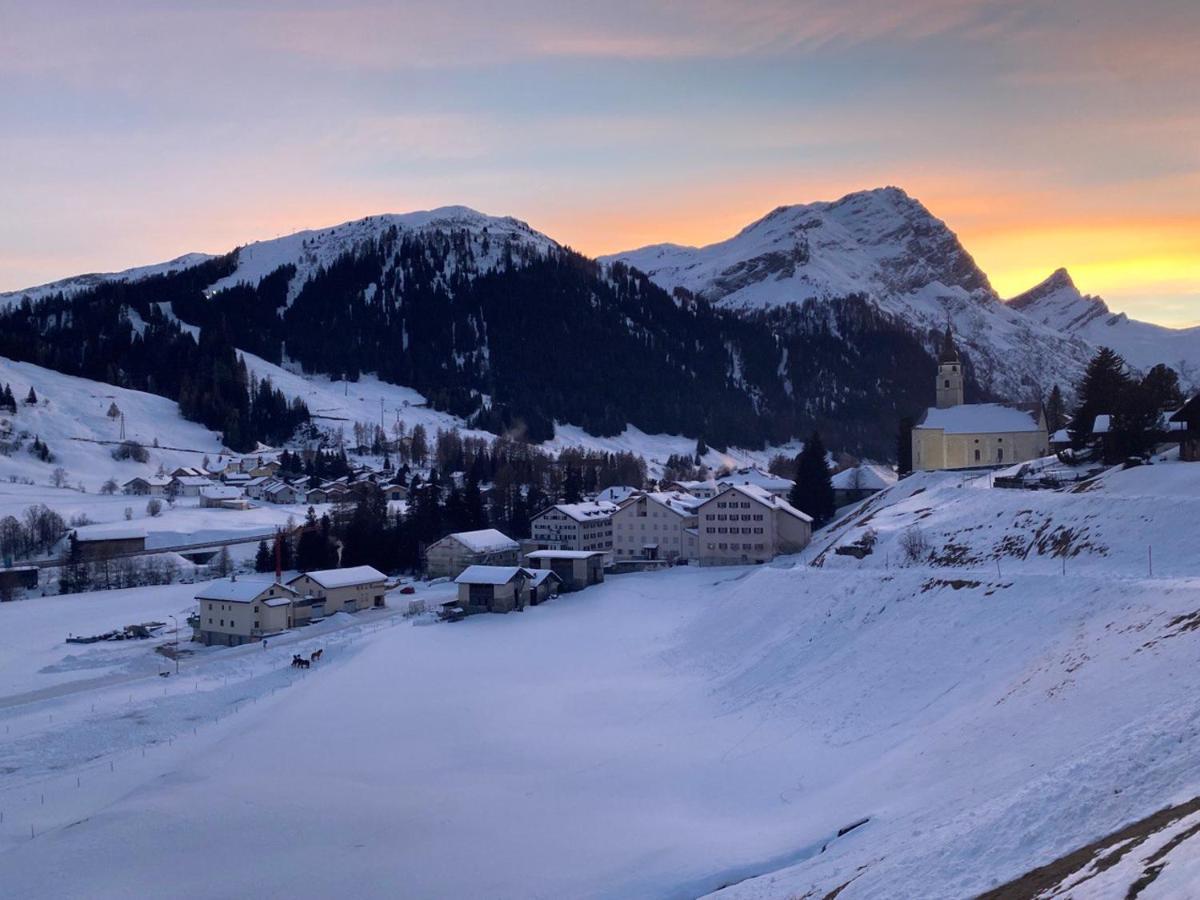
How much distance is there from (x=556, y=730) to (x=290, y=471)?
116 metres

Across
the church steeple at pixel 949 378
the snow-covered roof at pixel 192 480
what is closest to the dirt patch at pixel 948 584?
the church steeple at pixel 949 378

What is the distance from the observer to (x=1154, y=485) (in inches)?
1641

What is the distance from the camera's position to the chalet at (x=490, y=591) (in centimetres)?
5875

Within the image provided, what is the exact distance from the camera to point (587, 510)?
83.5 m

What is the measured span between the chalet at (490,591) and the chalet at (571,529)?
19853 millimetres

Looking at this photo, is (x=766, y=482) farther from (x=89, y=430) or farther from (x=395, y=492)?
(x=89, y=430)

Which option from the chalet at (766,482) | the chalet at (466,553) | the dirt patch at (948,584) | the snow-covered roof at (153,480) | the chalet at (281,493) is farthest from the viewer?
the chalet at (281,493)

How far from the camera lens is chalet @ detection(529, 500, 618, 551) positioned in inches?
3164

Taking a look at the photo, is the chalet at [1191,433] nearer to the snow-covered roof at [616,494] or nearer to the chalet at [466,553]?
the chalet at [466,553]

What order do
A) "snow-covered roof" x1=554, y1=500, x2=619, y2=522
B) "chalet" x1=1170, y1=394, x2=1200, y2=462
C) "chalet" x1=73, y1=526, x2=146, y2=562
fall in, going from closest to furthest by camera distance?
"chalet" x1=1170, y1=394, x2=1200, y2=462, "chalet" x1=73, y1=526, x2=146, y2=562, "snow-covered roof" x1=554, y1=500, x2=619, y2=522

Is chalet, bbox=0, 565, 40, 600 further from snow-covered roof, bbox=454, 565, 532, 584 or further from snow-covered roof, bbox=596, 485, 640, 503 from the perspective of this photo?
snow-covered roof, bbox=596, 485, 640, 503

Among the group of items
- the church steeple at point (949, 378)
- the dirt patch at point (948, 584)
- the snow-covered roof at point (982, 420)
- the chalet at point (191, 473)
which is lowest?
the dirt patch at point (948, 584)

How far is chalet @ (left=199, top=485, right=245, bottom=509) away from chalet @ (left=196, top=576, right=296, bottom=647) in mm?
55802

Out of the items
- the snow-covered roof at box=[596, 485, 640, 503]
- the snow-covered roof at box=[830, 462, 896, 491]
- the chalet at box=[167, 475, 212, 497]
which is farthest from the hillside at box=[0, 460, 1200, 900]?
the chalet at box=[167, 475, 212, 497]
